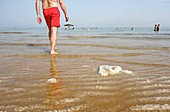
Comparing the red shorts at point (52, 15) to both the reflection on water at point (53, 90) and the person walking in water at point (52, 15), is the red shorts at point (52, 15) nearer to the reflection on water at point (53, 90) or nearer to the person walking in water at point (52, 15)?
the person walking in water at point (52, 15)

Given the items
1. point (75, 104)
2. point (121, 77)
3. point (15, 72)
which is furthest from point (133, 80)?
point (15, 72)

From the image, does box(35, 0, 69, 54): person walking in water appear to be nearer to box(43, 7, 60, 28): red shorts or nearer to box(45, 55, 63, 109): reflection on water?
box(43, 7, 60, 28): red shorts

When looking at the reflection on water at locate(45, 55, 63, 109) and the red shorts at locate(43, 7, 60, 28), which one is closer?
the reflection on water at locate(45, 55, 63, 109)

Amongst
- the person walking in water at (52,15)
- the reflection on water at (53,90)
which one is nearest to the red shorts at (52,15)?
the person walking in water at (52,15)

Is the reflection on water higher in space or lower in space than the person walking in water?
lower

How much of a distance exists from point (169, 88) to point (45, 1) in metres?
4.26

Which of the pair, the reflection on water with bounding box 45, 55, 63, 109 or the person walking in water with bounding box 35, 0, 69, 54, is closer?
the reflection on water with bounding box 45, 55, 63, 109

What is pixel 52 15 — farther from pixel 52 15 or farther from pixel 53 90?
pixel 53 90

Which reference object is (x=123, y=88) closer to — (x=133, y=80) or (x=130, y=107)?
(x=133, y=80)

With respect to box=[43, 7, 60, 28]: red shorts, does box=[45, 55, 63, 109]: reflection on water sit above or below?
below

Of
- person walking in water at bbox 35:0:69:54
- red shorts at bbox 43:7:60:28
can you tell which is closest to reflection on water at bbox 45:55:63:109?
person walking in water at bbox 35:0:69:54

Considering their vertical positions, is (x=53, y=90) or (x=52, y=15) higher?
(x=52, y=15)

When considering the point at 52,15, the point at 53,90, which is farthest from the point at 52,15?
the point at 53,90

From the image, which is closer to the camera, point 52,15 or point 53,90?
point 53,90
